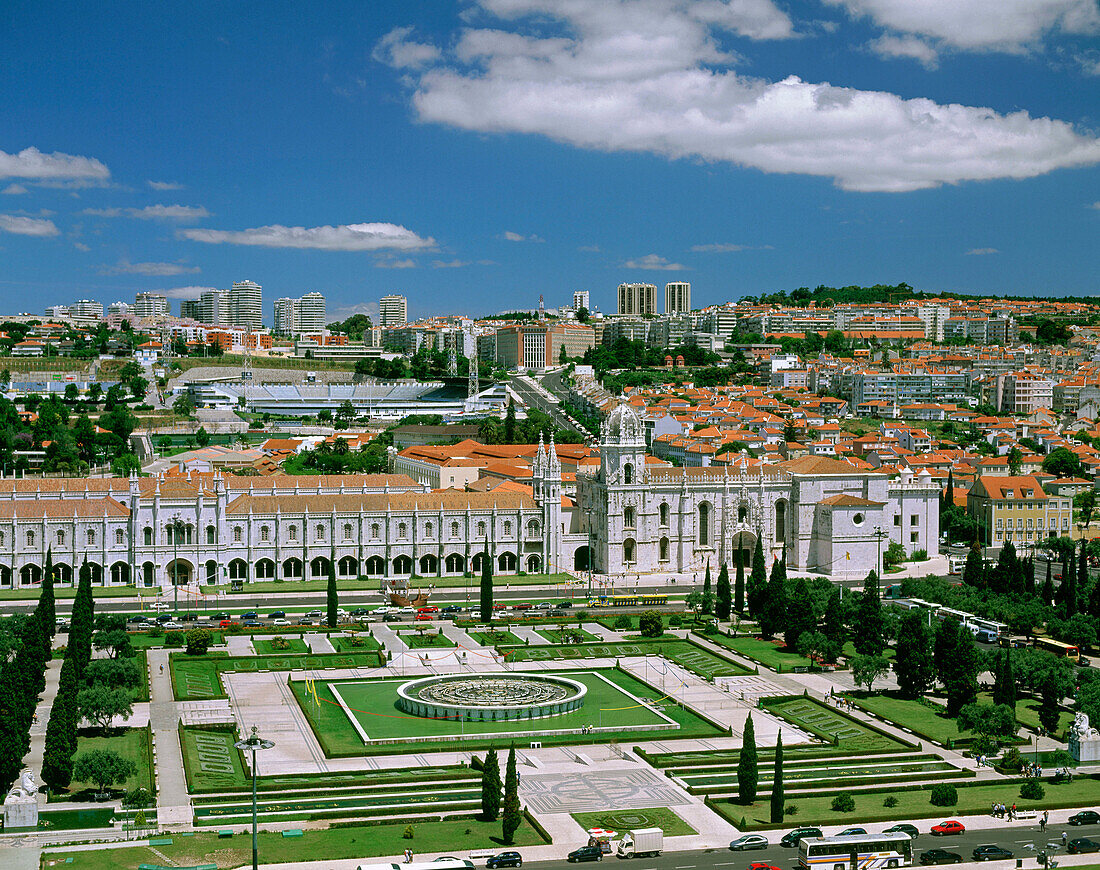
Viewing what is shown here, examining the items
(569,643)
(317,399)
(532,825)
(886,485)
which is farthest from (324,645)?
(317,399)

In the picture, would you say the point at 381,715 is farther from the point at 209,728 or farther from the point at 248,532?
the point at 248,532

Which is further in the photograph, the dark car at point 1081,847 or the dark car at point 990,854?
the dark car at point 1081,847

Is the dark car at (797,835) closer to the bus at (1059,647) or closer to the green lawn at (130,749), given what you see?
the green lawn at (130,749)

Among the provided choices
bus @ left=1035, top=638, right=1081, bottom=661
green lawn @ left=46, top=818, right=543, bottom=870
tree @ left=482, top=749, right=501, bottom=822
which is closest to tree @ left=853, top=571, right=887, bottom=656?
bus @ left=1035, top=638, right=1081, bottom=661

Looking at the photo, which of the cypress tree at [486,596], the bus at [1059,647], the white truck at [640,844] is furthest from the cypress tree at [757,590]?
the white truck at [640,844]

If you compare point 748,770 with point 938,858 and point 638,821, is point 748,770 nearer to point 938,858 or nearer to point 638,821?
point 638,821

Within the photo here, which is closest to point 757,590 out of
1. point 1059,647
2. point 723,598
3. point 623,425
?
point 723,598

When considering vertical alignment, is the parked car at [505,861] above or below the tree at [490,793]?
below
